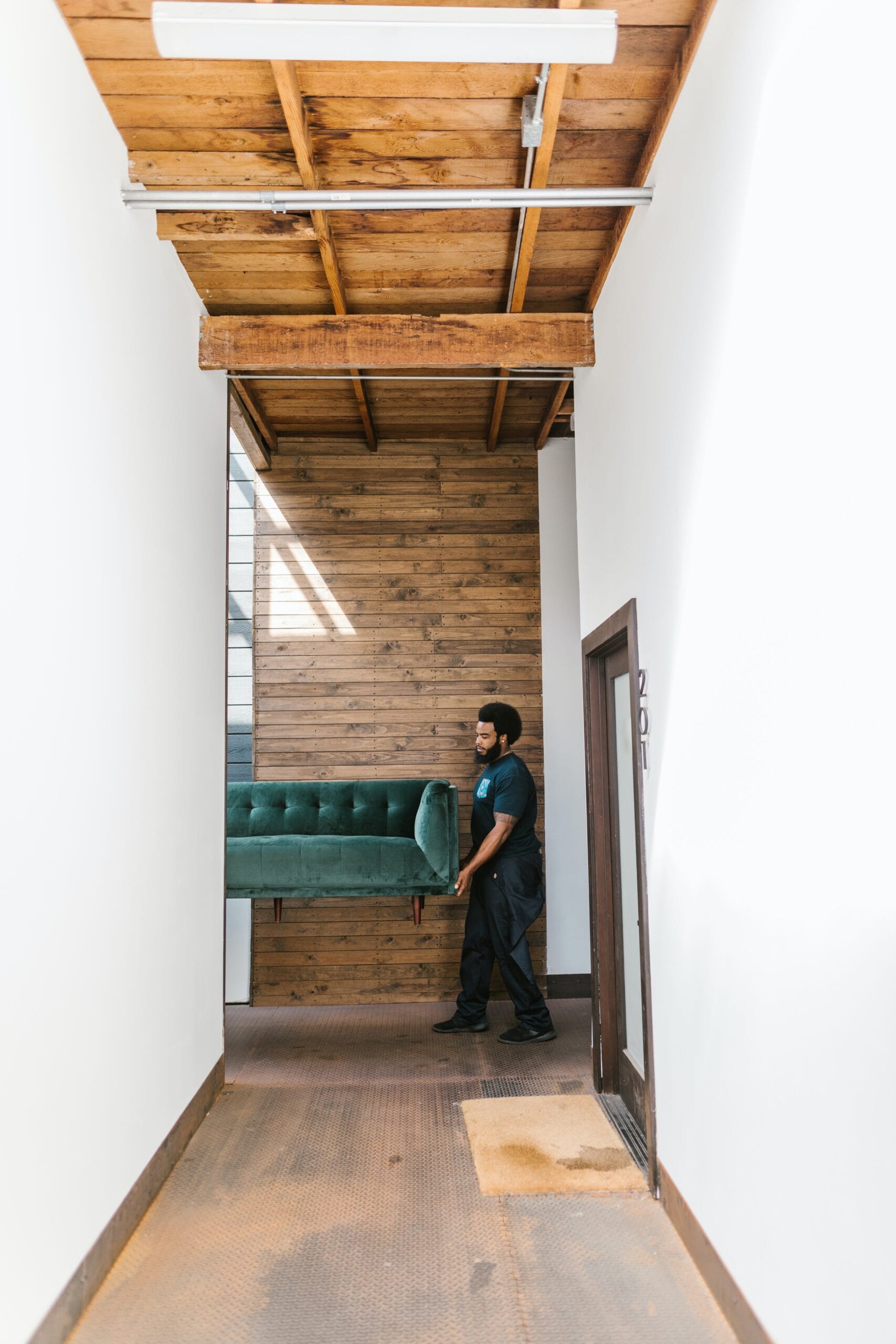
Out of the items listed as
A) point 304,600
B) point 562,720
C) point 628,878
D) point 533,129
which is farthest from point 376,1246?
point 304,600

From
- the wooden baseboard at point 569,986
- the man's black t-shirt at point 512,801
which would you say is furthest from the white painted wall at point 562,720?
the man's black t-shirt at point 512,801

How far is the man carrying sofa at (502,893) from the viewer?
5098 millimetres

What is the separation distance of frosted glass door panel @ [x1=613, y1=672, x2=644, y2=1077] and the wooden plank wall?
6.36 ft

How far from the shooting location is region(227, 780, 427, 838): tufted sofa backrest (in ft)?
19.5

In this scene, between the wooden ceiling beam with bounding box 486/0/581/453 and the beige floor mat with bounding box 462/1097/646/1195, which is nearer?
the wooden ceiling beam with bounding box 486/0/581/453

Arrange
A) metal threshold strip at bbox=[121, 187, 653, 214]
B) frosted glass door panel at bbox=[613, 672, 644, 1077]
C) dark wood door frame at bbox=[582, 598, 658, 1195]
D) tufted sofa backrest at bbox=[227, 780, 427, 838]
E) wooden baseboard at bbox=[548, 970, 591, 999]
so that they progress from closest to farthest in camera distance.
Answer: metal threshold strip at bbox=[121, 187, 653, 214], frosted glass door panel at bbox=[613, 672, 644, 1077], dark wood door frame at bbox=[582, 598, 658, 1195], tufted sofa backrest at bbox=[227, 780, 427, 838], wooden baseboard at bbox=[548, 970, 591, 999]

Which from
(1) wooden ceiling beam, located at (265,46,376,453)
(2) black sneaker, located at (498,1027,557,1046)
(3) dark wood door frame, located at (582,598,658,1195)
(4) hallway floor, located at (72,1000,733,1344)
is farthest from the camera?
(2) black sneaker, located at (498,1027,557,1046)

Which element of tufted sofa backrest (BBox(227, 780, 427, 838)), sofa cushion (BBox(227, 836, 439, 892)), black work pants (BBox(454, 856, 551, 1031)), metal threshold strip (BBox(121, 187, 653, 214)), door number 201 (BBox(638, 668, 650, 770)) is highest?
metal threshold strip (BBox(121, 187, 653, 214))

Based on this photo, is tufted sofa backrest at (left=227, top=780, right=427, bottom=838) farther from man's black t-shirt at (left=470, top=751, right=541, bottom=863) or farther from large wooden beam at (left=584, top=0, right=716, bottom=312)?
large wooden beam at (left=584, top=0, right=716, bottom=312)

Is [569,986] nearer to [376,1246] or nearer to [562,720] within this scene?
[562,720]

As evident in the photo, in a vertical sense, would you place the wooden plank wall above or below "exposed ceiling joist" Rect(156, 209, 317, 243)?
below

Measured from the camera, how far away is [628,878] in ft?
13.6

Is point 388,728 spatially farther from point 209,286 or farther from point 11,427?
point 11,427

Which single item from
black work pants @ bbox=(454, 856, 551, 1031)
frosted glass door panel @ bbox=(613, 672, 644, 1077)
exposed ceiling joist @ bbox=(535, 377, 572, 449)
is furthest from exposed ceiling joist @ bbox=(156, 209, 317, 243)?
black work pants @ bbox=(454, 856, 551, 1031)
